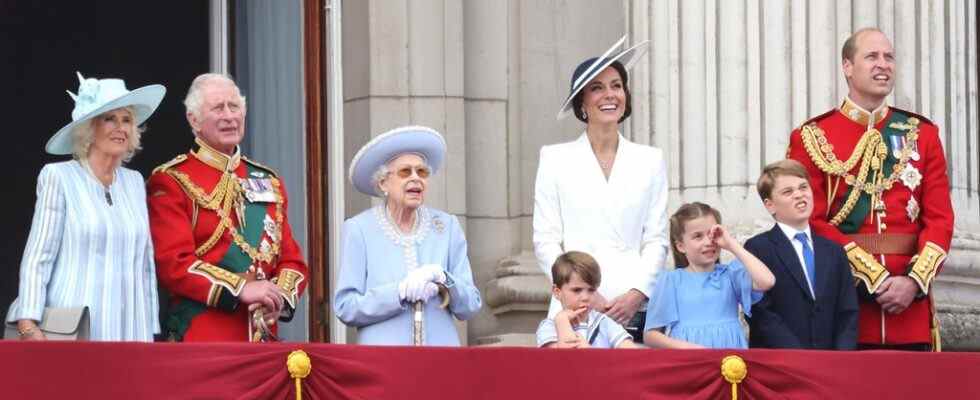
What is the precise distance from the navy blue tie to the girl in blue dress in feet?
0.64

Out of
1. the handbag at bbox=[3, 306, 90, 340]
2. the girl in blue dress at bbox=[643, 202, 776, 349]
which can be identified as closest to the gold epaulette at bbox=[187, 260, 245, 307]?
the handbag at bbox=[3, 306, 90, 340]

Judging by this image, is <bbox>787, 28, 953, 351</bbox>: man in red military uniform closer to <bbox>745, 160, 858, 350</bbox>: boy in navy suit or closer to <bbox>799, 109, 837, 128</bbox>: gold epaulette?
<bbox>799, 109, 837, 128</bbox>: gold epaulette

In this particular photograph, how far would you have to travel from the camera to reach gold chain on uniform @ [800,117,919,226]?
10859 mm

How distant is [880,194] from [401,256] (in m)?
1.91

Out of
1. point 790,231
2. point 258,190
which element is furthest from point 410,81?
point 790,231

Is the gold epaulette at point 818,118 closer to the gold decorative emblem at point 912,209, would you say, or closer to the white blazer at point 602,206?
the gold decorative emblem at point 912,209

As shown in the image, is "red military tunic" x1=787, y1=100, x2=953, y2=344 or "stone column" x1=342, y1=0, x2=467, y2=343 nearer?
"red military tunic" x1=787, y1=100, x2=953, y2=344

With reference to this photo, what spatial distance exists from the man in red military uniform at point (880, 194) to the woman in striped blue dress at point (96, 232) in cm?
260

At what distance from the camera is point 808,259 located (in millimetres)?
10359

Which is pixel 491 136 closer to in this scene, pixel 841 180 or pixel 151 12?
pixel 841 180

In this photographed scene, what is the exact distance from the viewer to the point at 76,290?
9.85 meters

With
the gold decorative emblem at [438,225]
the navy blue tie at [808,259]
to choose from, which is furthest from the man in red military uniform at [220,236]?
the navy blue tie at [808,259]

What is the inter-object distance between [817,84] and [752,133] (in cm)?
36

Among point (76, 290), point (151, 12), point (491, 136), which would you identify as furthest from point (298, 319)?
point (151, 12)
